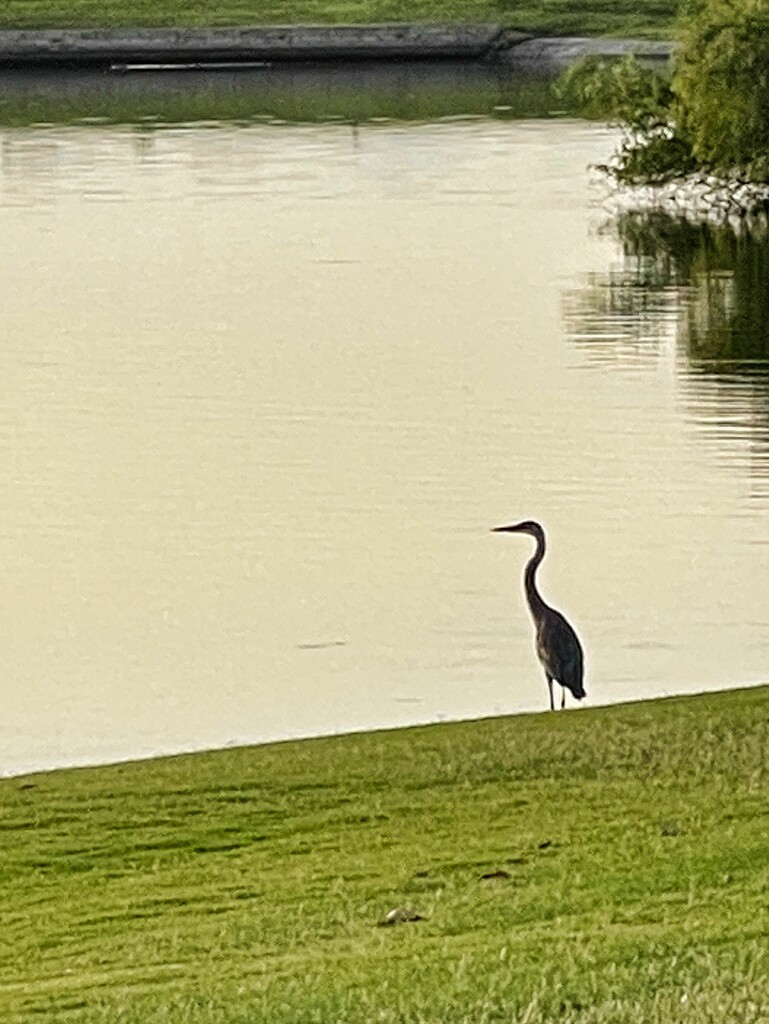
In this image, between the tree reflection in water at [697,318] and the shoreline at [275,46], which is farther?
the shoreline at [275,46]

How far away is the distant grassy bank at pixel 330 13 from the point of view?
113 metres

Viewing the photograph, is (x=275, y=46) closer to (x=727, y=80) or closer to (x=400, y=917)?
(x=727, y=80)

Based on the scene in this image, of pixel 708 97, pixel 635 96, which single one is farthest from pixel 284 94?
pixel 708 97

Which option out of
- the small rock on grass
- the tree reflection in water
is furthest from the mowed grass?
the tree reflection in water

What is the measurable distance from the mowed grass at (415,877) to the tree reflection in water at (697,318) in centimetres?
1408

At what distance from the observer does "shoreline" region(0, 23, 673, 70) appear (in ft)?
357

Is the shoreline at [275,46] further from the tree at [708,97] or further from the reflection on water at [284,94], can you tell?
the tree at [708,97]

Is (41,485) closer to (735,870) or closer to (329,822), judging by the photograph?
(329,822)

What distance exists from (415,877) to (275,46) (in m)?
99.0

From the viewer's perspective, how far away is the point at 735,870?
11.4m

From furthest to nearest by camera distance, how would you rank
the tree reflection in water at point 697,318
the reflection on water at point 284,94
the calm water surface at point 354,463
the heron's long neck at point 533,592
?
the reflection on water at point 284,94 < the tree reflection in water at point 697,318 < the calm water surface at point 354,463 < the heron's long neck at point 533,592

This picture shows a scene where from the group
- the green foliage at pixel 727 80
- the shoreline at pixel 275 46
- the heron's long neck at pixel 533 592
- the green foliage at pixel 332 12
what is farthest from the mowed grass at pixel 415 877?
the green foliage at pixel 332 12

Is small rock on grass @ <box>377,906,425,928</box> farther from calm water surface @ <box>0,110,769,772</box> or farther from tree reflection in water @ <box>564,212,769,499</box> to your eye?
tree reflection in water @ <box>564,212,769,499</box>

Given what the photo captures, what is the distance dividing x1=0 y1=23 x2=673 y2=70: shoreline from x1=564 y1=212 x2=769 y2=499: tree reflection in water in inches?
2023
